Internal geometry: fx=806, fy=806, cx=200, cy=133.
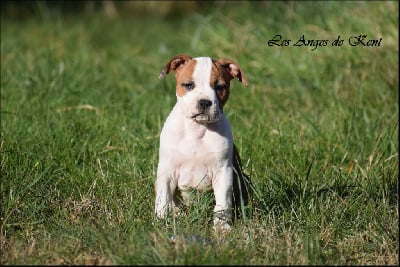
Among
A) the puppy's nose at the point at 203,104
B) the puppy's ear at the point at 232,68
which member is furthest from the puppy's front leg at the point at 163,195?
the puppy's ear at the point at 232,68

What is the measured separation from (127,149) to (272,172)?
47.2 inches

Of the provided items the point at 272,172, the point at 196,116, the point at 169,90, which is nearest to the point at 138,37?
the point at 169,90

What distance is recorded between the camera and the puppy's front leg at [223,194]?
500 centimetres

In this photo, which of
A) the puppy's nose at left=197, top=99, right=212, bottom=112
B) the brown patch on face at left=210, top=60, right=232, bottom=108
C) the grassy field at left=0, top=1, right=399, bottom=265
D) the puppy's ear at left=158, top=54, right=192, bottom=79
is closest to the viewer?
the grassy field at left=0, top=1, right=399, bottom=265

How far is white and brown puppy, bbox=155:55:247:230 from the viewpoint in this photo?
4.96m

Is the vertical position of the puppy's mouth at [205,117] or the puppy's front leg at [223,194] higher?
the puppy's mouth at [205,117]

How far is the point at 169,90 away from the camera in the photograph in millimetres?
8508

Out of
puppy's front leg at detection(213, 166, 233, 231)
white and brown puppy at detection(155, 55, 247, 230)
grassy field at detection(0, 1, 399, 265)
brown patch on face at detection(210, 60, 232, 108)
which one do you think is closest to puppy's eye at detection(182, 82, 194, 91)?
white and brown puppy at detection(155, 55, 247, 230)

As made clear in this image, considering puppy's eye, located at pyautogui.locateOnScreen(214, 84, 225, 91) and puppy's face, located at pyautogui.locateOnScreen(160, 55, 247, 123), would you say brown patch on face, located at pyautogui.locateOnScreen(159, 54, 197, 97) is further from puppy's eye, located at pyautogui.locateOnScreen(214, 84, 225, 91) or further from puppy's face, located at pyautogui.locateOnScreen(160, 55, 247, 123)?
puppy's eye, located at pyautogui.locateOnScreen(214, 84, 225, 91)

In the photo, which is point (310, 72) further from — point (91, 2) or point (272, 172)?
point (91, 2)

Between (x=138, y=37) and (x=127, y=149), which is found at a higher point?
(x=138, y=37)

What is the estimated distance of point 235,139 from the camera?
22.0 ft

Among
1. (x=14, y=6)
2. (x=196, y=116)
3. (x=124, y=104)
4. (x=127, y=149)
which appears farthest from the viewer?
(x=14, y=6)

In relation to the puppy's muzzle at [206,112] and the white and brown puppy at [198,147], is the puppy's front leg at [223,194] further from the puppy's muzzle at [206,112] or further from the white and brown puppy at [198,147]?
the puppy's muzzle at [206,112]
